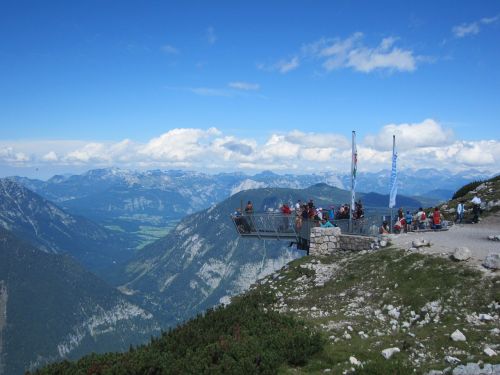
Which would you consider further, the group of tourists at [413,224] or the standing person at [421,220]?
the standing person at [421,220]

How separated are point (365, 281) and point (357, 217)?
1244cm

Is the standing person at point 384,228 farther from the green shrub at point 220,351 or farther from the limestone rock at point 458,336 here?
the limestone rock at point 458,336

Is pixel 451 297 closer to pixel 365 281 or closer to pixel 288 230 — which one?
pixel 365 281

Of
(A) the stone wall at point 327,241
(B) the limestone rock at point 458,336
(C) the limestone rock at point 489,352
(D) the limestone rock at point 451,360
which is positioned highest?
(A) the stone wall at point 327,241

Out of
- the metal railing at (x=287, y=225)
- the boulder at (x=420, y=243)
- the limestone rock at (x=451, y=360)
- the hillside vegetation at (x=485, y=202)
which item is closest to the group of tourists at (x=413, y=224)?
the metal railing at (x=287, y=225)

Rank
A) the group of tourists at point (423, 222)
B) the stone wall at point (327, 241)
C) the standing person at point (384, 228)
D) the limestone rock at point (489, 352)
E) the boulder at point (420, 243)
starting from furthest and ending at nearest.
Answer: the group of tourists at point (423, 222)
the standing person at point (384, 228)
the stone wall at point (327, 241)
the boulder at point (420, 243)
the limestone rock at point (489, 352)

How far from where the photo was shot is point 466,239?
27.4 meters

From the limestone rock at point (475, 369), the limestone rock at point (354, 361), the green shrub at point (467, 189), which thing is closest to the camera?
the limestone rock at point (475, 369)

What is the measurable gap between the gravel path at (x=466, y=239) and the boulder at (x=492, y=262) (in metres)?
0.97

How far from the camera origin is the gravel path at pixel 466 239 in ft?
74.5

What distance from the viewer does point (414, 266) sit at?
21734mm

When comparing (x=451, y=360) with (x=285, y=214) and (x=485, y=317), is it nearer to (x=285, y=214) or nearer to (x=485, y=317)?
(x=485, y=317)

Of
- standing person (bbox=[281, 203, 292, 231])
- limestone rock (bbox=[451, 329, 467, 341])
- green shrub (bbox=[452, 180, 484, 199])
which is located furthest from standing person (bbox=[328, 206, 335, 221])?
limestone rock (bbox=[451, 329, 467, 341])

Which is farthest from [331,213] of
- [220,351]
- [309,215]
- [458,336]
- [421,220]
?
[220,351]
